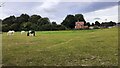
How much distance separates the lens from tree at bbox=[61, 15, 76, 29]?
154m

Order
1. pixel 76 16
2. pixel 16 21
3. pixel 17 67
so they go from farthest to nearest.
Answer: pixel 76 16
pixel 16 21
pixel 17 67

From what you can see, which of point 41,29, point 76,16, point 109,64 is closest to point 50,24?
point 41,29

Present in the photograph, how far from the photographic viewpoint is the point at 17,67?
15.2 metres

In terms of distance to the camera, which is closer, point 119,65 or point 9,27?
point 119,65

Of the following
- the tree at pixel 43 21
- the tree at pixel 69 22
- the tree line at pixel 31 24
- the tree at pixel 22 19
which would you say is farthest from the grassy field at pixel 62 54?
the tree at pixel 69 22

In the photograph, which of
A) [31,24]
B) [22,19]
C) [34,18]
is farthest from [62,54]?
[34,18]

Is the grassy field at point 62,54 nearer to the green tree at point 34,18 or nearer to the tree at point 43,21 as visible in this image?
the tree at point 43,21

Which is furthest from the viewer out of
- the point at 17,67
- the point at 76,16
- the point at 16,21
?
the point at 76,16

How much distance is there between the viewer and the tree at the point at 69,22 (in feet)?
506

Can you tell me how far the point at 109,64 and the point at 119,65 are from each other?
63 centimetres

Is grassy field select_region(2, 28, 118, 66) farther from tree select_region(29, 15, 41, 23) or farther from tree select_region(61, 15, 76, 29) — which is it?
tree select_region(61, 15, 76, 29)

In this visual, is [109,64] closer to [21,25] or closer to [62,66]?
[62,66]

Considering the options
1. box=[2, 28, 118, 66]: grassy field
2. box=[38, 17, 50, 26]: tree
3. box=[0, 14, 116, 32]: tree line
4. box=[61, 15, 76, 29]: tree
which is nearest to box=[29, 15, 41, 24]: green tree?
box=[0, 14, 116, 32]: tree line

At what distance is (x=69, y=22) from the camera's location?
510 ft
